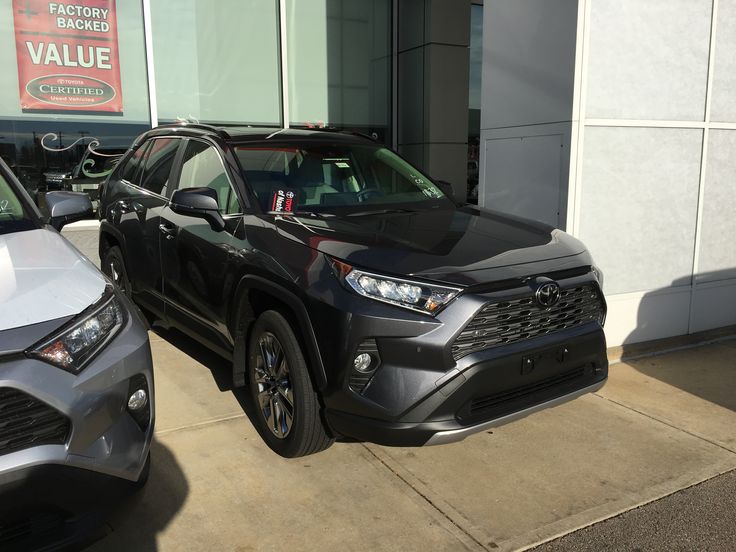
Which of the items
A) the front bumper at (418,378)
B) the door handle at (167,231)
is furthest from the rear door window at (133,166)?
the front bumper at (418,378)

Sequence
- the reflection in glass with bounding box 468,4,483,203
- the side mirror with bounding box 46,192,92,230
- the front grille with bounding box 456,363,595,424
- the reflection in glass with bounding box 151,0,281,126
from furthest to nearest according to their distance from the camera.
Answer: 1. the reflection in glass with bounding box 468,4,483,203
2. the reflection in glass with bounding box 151,0,281,126
3. the side mirror with bounding box 46,192,92,230
4. the front grille with bounding box 456,363,595,424

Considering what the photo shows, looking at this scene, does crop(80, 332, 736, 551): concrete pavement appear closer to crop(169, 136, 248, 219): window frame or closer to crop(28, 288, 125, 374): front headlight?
crop(28, 288, 125, 374): front headlight

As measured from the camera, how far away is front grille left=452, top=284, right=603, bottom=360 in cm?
270

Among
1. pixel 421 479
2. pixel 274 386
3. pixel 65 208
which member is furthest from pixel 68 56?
pixel 421 479

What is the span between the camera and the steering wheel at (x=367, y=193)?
394 centimetres

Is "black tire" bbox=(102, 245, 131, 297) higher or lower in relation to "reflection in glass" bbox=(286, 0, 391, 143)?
lower

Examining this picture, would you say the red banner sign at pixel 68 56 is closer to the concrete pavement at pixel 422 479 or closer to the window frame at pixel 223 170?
the window frame at pixel 223 170

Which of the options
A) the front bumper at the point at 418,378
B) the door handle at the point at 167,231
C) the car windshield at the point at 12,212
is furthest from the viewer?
the door handle at the point at 167,231

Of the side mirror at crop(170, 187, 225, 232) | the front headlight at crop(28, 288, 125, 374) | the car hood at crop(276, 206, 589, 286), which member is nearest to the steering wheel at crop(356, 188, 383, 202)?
the car hood at crop(276, 206, 589, 286)

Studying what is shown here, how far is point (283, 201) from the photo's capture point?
362 cm

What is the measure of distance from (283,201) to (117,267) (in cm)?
238

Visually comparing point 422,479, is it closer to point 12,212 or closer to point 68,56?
point 12,212

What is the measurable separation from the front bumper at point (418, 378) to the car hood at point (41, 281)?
100 cm

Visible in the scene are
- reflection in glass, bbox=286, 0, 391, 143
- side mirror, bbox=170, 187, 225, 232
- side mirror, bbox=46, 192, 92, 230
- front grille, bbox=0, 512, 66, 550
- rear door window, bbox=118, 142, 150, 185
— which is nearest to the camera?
front grille, bbox=0, 512, 66, 550
